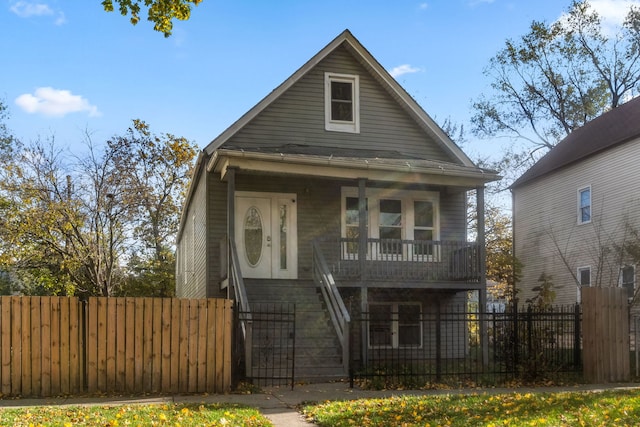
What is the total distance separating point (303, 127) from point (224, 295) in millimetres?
4746

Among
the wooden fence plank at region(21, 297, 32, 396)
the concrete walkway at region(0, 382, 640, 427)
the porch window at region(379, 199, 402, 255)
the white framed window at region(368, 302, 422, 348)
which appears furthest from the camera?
the porch window at region(379, 199, 402, 255)

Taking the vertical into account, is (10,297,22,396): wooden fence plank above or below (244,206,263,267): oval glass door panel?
below

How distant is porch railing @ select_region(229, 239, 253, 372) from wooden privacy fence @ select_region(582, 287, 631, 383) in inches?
246

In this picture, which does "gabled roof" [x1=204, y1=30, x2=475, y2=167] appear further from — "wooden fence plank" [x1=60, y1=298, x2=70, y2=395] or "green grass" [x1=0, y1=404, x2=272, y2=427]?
"green grass" [x1=0, y1=404, x2=272, y2=427]

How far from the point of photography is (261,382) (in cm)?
1225

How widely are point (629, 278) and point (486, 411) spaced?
1539cm

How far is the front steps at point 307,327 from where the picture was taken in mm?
13117

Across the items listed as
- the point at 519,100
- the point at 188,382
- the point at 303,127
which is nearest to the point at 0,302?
the point at 188,382

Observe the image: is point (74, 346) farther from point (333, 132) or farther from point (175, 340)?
point (333, 132)

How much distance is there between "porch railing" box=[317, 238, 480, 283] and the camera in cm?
1659

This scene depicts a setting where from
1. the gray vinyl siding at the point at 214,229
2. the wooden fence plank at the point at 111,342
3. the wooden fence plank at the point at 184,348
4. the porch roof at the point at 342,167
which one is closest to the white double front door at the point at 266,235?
the gray vinyl siding at the point at 214,229

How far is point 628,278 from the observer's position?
875 inches

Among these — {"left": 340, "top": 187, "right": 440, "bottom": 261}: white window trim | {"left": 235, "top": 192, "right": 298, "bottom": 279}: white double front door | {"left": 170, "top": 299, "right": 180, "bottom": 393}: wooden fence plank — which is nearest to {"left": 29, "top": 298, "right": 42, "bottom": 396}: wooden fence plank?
{"left": 170, "top": 299, "right": 180, "bottom": 393}: wooden fence plank

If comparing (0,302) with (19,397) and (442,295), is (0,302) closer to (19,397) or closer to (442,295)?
(19,397)
